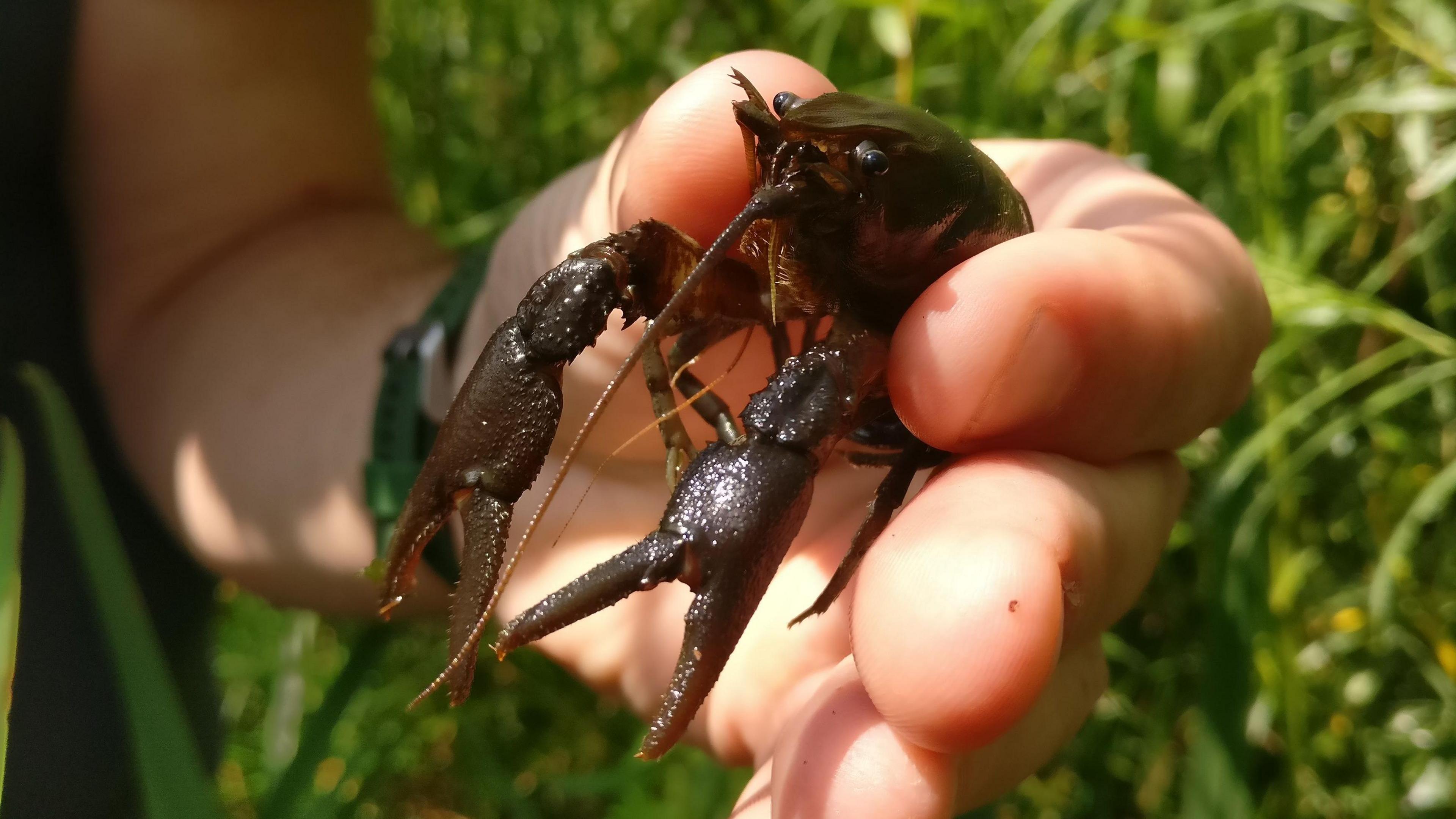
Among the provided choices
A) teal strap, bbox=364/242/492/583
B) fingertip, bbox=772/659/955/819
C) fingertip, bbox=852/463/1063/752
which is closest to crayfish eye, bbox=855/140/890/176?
fingertip, bbox=852/463/1063/752

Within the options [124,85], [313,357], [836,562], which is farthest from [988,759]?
[124,85]

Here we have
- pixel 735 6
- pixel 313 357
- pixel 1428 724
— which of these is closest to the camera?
pixel 1428 724

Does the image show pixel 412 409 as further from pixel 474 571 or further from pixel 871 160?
pixel 871 160

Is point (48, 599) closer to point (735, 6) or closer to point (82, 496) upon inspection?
point (82, 496)

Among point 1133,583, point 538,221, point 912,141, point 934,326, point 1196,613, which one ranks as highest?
point 912,141

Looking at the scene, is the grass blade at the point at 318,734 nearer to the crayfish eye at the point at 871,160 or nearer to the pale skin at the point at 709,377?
the pale skin at the point at 709,377

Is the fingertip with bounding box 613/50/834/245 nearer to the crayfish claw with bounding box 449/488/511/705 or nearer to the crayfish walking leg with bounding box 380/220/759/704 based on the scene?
the crayfish walking leg with bounding box 380/220/759/704

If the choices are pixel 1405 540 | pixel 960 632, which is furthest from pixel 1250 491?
pixel 960 632

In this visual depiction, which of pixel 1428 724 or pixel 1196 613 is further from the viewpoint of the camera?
pixel 1196 613

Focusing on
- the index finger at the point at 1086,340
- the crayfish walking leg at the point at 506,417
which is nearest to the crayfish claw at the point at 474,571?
the crayfish walking leg at the point at 506,417
